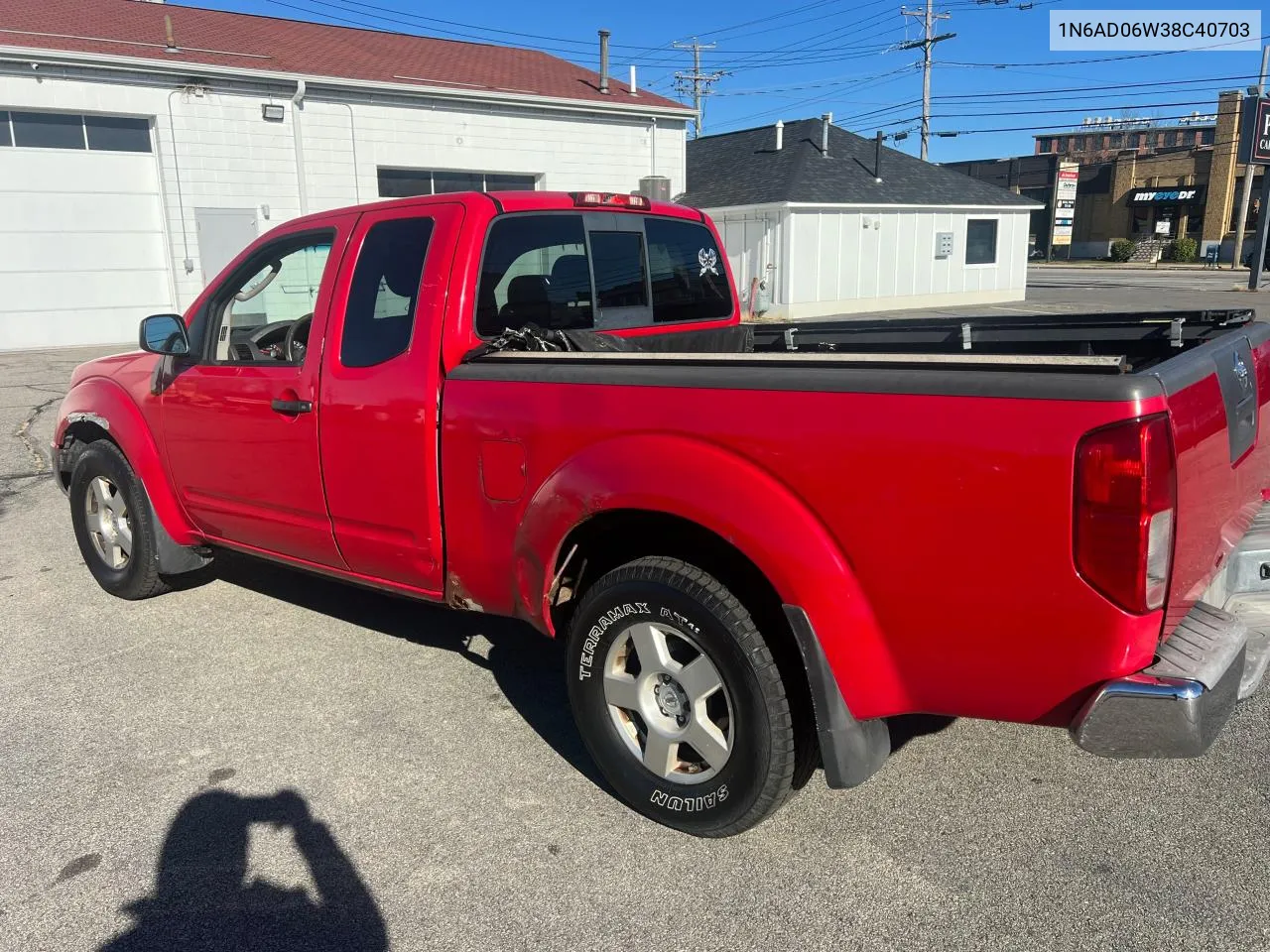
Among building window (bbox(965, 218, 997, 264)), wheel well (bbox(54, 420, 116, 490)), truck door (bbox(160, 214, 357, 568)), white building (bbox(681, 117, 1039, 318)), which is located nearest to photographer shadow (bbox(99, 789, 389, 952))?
truck door (bbox(160, 214, 357, 568))

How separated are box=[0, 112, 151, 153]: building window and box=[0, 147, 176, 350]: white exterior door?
127 mm

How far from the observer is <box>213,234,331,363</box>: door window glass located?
4027mm

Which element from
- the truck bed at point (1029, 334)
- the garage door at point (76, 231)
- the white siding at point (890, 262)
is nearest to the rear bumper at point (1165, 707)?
the truck bed at point (1029, 334)

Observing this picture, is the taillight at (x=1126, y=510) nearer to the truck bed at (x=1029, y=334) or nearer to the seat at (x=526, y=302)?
the truck bed at (x=1029, y=334)

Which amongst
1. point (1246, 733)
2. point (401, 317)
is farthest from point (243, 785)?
point (1246, 733)

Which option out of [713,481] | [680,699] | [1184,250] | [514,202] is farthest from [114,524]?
[1184,250]

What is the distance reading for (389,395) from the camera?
343 cm

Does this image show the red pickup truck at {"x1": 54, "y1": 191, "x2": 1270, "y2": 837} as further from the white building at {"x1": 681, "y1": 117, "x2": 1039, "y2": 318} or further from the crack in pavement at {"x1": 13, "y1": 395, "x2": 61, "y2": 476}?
the white building at {"x1": 681, "y1": 117, "x2": 1039, "y2": 318}

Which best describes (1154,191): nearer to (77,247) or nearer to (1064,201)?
(1064,201)

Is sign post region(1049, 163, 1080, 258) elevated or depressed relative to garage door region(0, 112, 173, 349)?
elevated

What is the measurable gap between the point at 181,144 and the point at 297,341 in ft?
53.1

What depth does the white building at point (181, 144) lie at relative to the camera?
16938 millimetres

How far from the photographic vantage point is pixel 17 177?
16.8 m

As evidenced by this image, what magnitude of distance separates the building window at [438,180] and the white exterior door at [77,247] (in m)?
4.39
